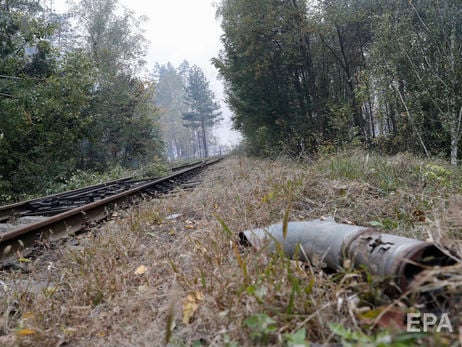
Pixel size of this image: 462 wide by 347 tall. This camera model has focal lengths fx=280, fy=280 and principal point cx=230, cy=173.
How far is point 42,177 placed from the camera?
11492 millimetres

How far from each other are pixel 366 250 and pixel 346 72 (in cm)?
1422

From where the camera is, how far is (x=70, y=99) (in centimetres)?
1191

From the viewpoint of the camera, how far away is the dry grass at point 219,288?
4.12 ft

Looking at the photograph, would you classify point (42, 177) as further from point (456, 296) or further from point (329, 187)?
point (456, 296)

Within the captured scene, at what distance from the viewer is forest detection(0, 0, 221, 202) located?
10.6 m

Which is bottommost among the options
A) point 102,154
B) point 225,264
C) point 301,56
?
point 225,264

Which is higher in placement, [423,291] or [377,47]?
[377,47]

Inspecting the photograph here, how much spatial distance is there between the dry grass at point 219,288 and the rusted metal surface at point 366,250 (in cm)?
8

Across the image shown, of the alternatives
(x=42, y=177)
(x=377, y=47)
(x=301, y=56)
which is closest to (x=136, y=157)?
(x=42, y=177)

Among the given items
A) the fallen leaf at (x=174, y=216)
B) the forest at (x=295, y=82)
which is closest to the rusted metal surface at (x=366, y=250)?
the fallen leaf at (x=174, y=216)

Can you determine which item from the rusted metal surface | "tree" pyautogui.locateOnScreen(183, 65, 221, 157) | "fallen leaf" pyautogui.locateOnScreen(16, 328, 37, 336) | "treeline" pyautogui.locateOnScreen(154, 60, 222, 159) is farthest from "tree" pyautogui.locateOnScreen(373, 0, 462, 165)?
"tree" pyautogui.locateOnScreen(183, 65, 221, 157)

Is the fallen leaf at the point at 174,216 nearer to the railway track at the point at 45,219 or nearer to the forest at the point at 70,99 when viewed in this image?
the railway track at the point at 45,219

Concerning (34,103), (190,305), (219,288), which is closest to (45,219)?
(190,305)

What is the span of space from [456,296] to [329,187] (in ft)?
8.31
